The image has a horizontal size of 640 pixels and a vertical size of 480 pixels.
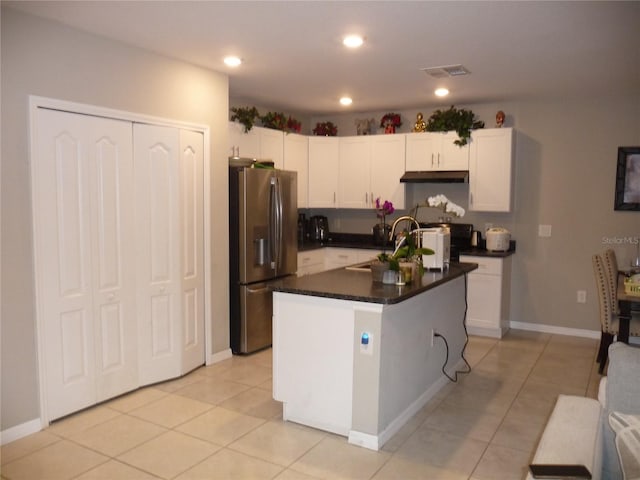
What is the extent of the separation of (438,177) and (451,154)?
0.31 meters

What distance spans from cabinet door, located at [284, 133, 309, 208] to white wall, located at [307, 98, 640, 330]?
6.42 feet

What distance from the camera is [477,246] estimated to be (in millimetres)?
5816

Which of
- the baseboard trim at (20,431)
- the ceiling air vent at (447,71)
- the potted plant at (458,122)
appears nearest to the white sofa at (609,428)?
the ceiling air vent at (447,71)

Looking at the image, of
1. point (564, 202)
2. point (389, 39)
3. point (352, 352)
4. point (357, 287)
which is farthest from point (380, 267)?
point (564, 202)

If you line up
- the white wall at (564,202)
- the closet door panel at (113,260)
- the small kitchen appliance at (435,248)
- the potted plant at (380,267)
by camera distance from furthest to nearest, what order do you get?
the white wall at (564,202)
the small kitchen appliance at (435,248)
the closet door panel at (113,260)
the potted plant at (380,267)

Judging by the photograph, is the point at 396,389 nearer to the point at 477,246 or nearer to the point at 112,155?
the point at 112,155

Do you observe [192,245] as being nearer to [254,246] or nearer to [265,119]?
[254,246]

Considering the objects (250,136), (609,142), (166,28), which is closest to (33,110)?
(166,28)

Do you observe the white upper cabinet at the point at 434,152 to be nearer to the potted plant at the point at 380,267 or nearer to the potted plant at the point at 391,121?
the potted plant at the point at 391,121

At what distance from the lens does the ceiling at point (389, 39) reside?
9.39ft

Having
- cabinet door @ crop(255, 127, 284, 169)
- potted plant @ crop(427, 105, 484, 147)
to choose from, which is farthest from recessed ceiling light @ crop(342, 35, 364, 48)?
potted plant @ crop(427, 105, 484, 147)

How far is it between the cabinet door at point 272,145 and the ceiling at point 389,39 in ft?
1.92

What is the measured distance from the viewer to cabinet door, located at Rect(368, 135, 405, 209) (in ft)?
19.7

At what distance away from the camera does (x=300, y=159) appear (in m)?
6.19
